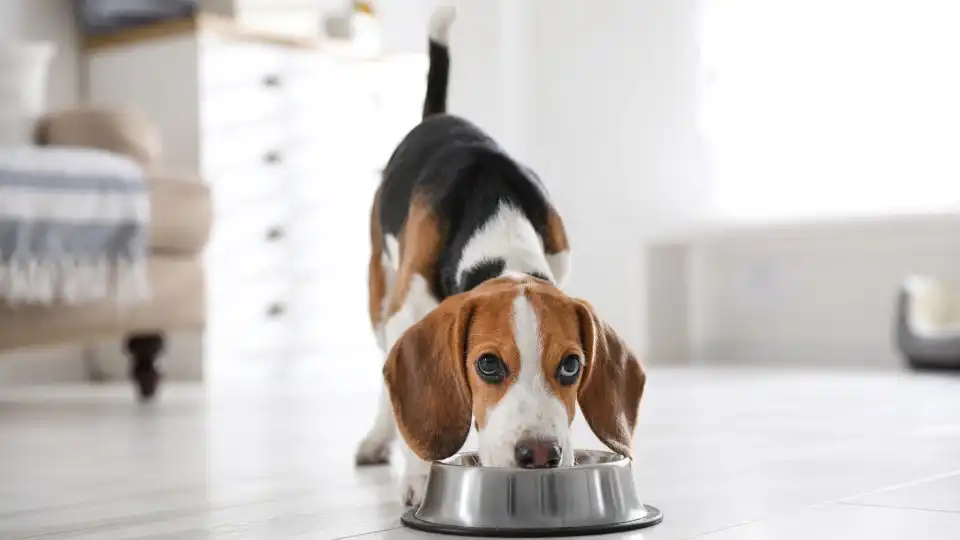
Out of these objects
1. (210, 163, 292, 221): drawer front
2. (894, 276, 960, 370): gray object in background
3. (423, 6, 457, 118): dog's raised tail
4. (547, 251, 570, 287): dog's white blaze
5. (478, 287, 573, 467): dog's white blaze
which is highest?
(423, 6, 457, 118): dog's raised tail

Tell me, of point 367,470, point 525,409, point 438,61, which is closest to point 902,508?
point 525,409

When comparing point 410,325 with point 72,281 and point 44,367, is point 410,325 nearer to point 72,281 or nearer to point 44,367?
point 72,281

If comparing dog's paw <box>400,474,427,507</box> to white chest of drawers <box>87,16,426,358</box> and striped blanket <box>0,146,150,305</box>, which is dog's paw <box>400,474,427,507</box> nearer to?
striped blanket <box>0,146,150,305</box>

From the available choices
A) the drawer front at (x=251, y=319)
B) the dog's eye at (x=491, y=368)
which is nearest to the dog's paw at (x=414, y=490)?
the dog's eye at (x=491, y=368)

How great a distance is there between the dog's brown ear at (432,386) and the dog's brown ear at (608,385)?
0.12m

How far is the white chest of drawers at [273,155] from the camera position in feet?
14.4

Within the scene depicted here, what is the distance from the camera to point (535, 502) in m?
1.22

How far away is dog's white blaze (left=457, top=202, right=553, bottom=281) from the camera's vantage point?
4.82ft

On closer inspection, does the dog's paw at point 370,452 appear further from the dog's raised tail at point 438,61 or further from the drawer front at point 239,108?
the drawer front at point 239,108

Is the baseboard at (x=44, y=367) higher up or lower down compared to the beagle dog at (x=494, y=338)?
lower down

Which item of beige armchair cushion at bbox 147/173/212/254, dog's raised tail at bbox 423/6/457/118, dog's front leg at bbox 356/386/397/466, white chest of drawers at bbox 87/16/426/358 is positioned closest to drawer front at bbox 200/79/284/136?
white chest of drawers at bbox 87/16/426/358

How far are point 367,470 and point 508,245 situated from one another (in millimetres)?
545

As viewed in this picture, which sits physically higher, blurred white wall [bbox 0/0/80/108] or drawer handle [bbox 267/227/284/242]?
blurred white wall [bbox 0/0/80/108]

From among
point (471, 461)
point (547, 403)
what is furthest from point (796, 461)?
point (547, 403)
